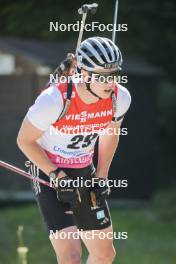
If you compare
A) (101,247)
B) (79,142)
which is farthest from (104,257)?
(79,142)

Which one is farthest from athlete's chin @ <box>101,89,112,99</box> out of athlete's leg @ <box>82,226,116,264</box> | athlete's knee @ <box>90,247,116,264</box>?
athlete's knee @ <box>90,247,116,264</box>

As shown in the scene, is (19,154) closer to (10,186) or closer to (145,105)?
(10,186)

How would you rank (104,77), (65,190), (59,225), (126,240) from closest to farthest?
(104,77)
(65,190)
(59,225)
(126,240)

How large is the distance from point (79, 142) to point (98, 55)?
596 mm

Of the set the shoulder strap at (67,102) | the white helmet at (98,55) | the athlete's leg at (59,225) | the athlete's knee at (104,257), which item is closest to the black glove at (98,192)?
Result: the athlete's leg at (59,225)

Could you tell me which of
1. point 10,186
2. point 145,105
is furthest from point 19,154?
point 145,105

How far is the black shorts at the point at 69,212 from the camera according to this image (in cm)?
587

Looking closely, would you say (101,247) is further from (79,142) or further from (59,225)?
(79,142)

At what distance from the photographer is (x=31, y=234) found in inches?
403

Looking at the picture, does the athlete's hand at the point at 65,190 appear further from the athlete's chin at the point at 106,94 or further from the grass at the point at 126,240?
the grass at the point at 126,240

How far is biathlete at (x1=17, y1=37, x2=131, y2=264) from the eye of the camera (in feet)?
18.5

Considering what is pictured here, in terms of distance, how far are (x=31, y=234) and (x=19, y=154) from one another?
270cm

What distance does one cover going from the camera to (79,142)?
19.4 ft

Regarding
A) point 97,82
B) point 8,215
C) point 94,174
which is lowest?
point 8,215
